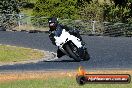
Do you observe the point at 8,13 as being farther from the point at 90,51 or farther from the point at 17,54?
the point at 17,54

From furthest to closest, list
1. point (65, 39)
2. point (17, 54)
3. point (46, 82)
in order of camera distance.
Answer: point (17, 54) < point (65, 39) < point (46, 82)

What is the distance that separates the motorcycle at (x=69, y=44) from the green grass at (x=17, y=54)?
3799 millimetres

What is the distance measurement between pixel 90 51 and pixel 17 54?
418cm

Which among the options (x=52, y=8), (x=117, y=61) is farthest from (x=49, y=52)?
(x=52, y=8)

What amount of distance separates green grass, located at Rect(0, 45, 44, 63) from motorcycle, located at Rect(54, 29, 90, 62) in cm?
380

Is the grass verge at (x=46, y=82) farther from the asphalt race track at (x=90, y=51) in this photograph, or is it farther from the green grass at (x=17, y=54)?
the green grass at (x=17, y=54)

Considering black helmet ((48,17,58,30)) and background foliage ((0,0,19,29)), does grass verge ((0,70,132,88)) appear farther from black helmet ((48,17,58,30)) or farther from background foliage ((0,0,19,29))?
background foliage ((0,0,19,29))

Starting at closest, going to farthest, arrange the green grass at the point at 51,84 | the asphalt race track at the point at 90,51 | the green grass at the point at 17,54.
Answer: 1. the green grass at the point at 51,84
2. the asphalt race track at the point at 90,51
3. the green grass at the point at 17,54

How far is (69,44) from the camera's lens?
64.1ft

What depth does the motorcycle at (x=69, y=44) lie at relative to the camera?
19013mm

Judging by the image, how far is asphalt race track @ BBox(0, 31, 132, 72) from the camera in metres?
19.9

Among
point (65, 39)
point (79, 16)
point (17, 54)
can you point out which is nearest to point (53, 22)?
point (65, 39)

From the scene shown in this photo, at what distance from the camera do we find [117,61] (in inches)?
848

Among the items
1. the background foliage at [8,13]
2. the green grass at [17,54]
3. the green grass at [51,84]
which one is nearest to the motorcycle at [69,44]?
the green grass at [17,54]
